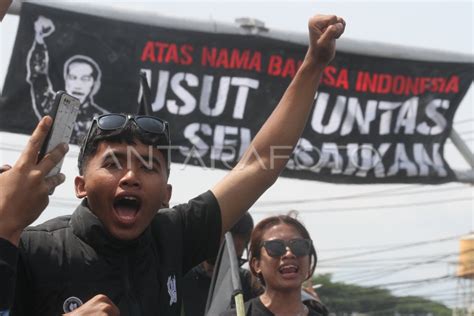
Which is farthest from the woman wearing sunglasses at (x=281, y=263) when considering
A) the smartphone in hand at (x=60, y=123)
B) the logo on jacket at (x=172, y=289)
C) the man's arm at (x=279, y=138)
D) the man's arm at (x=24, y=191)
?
the man's arm at (x=24, y=191)

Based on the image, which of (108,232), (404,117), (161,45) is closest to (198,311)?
(108,232)

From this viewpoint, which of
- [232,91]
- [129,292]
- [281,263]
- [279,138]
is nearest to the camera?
[129,292]

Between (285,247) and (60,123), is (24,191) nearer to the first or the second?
(60,123)

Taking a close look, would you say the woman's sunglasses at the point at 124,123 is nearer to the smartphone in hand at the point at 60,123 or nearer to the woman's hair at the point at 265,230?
the smartphone in hand at the point at 60,123

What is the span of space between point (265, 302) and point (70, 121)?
235 cm

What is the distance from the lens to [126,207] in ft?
9.99

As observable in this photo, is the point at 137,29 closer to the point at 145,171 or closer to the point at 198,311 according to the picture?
the point at 198,311

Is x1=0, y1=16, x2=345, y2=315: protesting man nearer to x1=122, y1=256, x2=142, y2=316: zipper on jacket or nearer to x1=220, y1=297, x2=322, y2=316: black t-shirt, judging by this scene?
x1=122, y1=256, x2=142, y2=316: zipper on jacket

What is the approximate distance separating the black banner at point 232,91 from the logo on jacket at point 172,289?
6240 millimetres

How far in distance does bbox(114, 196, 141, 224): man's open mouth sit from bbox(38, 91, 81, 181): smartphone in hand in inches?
13.1

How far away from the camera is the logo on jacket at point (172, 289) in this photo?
3.19 metres

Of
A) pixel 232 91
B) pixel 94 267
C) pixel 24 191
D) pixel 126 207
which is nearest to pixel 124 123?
pixel 126 207

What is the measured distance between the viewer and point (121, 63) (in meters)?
10.1

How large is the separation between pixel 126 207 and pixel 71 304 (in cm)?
31
